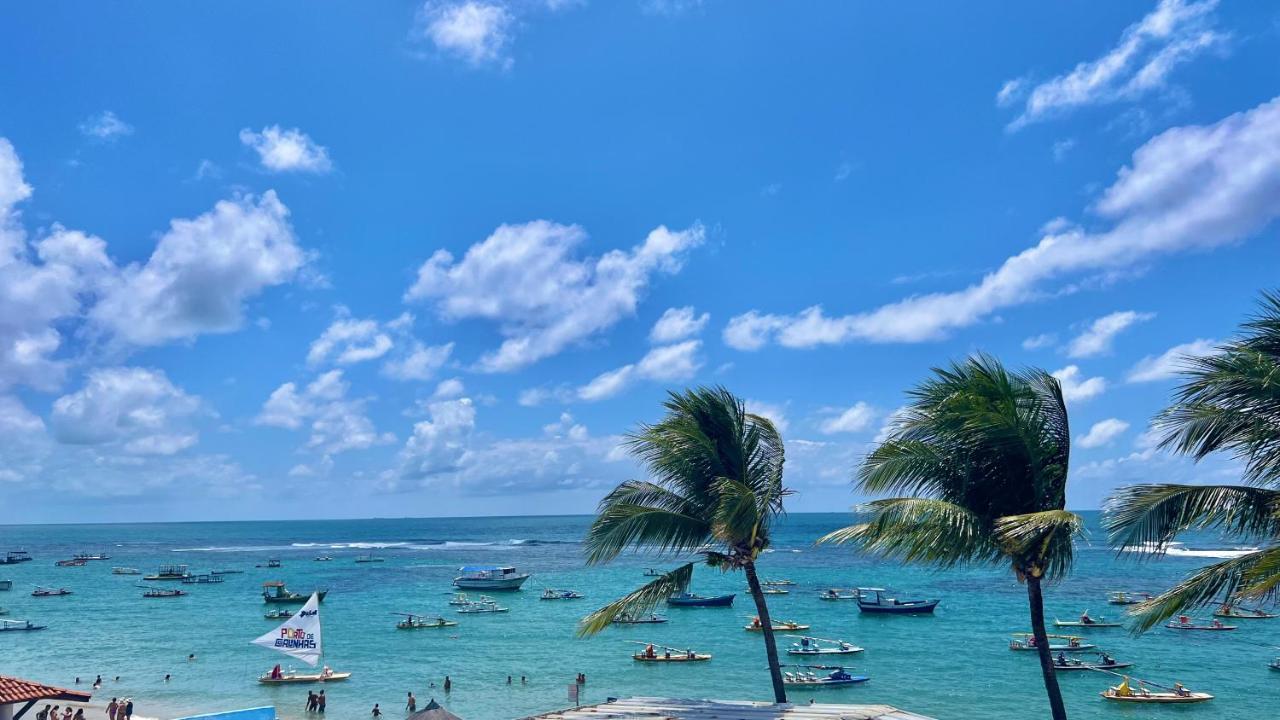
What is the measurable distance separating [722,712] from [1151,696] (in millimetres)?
33164

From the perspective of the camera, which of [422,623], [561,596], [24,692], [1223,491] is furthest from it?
[561,596]

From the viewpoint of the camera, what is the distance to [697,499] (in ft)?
45.3

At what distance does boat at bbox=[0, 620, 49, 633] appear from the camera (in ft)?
194

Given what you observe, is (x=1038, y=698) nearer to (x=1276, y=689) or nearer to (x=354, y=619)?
(x=1276, y=689)

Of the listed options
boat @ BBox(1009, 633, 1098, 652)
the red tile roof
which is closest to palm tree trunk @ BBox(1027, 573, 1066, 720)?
the red tile roof

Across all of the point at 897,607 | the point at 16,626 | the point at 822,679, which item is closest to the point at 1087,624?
the point at 897,607

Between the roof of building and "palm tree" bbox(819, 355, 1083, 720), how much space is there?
1.98 m

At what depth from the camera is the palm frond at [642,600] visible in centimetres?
1312

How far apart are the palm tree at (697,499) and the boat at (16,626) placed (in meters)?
63.9

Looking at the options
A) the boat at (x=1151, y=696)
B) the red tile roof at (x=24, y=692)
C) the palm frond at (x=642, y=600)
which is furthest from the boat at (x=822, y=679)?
the red tile roof at (x=24, y=692)

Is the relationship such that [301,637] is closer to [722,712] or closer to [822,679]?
[822,679]

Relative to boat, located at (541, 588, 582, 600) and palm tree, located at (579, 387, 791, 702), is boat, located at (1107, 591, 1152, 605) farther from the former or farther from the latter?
palm tree, located at (579, 387, 791, 702)

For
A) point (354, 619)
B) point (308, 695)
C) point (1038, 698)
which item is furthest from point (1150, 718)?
point (354, 619)

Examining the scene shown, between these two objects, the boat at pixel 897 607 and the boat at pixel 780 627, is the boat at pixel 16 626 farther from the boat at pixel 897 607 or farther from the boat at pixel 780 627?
the boat at pixel 897 607
